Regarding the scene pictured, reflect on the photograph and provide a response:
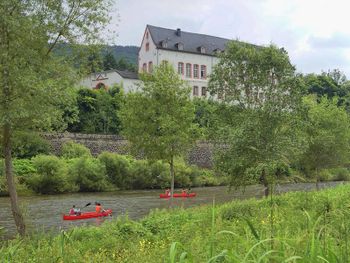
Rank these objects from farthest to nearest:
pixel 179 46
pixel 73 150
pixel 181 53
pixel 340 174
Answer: pixel 181 53 < pixel 179 46 < pixel 340 174 < pixel 73 150

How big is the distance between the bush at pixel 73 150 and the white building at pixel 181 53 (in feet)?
79.9

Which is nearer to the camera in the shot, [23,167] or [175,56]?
[23,167]

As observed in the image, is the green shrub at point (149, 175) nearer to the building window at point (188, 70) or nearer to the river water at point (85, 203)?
the river water at point (85, 203)

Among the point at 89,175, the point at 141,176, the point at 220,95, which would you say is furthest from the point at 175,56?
the point at 220,95

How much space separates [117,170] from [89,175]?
3260mm

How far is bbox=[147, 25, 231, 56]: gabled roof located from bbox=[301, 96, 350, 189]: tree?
3316 cm

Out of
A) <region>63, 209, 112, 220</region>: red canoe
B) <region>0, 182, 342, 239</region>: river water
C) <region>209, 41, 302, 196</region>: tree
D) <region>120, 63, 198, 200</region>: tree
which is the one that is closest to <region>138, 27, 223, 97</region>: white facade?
<region>0, 182, 342, 239</region>: river water

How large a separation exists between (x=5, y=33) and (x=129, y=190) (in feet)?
100

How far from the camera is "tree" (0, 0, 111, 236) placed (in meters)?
11.9

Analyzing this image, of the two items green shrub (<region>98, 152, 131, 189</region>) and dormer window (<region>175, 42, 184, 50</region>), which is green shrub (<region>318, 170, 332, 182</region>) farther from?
dormer window (<region>175, 42, 184, 50</region>)

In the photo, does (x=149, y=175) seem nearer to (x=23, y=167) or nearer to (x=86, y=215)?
(x=23, y=167)

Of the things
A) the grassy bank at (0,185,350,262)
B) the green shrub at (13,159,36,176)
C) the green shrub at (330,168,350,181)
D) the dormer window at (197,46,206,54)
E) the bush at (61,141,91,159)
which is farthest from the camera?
the dormer window at (197,46,206,54)

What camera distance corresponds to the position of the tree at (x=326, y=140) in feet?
113

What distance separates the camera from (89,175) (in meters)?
39.8
